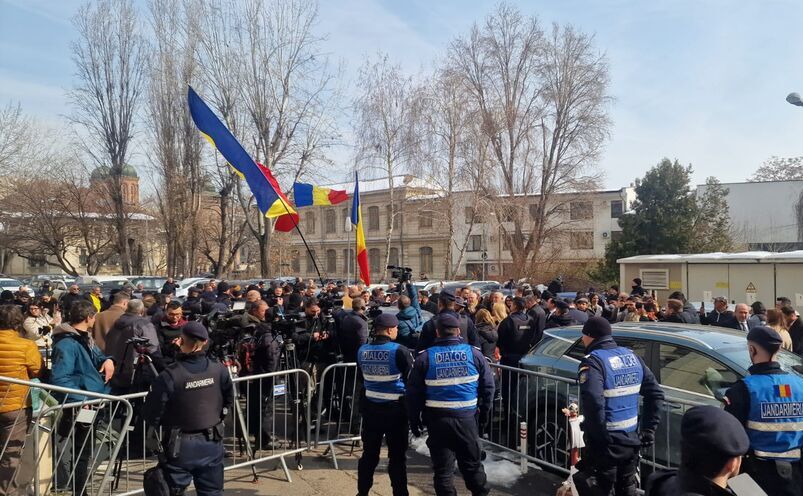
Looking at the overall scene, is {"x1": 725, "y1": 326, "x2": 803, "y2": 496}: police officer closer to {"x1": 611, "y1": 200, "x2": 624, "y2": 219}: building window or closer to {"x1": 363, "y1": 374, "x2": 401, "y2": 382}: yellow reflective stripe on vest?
{"x1": 363, "y1": 374, "x2": 401, "y2": 382}: yellow reflective stripe on vest

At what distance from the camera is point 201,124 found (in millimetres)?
11172

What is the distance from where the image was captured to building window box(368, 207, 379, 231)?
57.4 metres

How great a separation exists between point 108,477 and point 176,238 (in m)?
33.0

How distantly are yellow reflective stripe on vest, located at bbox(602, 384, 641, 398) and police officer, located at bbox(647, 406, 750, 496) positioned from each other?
193cm

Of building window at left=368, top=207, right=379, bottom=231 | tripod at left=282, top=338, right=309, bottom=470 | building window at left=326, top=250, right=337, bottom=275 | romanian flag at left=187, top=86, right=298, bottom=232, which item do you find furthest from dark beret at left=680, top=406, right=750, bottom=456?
building window at left=326, top=250, right=337, bottom=275

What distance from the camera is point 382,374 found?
17.0 feet

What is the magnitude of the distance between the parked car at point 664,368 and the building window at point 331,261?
182 feet

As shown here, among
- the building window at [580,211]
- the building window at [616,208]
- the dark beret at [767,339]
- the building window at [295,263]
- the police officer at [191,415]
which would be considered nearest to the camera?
the dark beret at [767,339]

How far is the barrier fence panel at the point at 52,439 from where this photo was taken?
4.86m

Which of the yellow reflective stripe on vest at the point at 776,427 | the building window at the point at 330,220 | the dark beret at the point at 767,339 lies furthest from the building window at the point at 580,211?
the yellow reflective stripe on vest at the point at 776,427

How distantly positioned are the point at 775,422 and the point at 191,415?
3717 millimetres

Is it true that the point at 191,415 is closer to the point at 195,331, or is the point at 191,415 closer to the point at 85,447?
the point at 195,331

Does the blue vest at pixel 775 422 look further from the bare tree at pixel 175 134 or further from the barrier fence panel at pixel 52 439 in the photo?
the bare tree at pixel 175 134

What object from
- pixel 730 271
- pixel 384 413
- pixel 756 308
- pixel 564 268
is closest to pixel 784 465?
pixel 384 413
